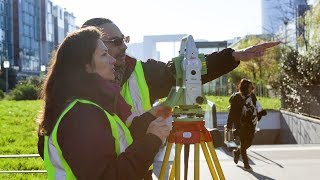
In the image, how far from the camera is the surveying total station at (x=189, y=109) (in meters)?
2.45

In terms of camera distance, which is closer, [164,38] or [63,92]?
[63,92]

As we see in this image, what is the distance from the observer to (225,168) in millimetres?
8797

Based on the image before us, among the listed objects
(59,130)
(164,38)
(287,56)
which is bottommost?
(59,130)

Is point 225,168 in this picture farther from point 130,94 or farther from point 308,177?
point 130,94

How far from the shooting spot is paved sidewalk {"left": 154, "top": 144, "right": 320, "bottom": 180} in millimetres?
7945

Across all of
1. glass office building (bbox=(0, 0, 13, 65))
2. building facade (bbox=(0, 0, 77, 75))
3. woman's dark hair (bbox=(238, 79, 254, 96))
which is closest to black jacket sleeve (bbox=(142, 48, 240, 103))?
woman's dark hair (bbox=(238, 79, 254, 96))

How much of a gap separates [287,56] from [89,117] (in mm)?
21937

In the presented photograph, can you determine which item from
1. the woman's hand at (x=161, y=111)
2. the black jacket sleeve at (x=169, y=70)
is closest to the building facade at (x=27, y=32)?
the black jacket sleeve at (x=169, y=70)

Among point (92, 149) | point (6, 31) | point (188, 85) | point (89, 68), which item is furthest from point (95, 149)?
point (6, 31)

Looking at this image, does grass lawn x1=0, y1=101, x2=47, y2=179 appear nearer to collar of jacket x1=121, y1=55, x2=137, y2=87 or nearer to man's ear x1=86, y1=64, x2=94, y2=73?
collar of jacket x1=121, y1=55, x2=137, y2=87

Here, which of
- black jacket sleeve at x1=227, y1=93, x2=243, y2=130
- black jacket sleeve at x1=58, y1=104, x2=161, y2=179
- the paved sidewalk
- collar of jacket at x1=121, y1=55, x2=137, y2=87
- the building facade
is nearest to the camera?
black jacket sleeve at x1=58, y1=104, x2=161, y2=179

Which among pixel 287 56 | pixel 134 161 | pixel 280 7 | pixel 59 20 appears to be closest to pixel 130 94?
pixel 134 161

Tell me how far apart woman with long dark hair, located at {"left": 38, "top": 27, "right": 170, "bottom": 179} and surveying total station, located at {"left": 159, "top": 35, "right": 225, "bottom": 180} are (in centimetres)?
28

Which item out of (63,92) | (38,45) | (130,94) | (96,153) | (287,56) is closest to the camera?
(96,153)
